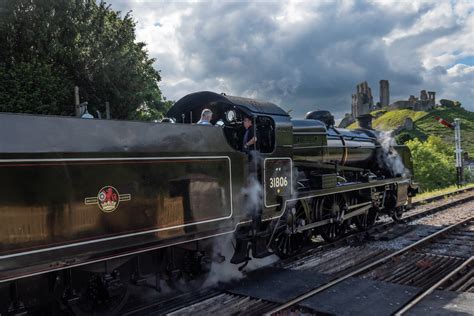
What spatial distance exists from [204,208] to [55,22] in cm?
1490

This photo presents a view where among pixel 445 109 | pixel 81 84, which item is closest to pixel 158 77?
A: pixel 81 84

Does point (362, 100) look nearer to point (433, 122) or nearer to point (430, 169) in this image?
point (433, 122)

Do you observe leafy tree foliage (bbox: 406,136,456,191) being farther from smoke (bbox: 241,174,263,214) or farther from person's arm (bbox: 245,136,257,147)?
person's arm (bbox: 245,136,257,147)

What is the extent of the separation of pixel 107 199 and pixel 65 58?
15189 millimetres

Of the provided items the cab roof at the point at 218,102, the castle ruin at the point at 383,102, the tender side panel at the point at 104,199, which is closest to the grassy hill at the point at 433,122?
the castle ruin at the point at 383,102

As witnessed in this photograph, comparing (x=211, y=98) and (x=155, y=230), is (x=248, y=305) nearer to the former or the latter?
(x=155, y=230)

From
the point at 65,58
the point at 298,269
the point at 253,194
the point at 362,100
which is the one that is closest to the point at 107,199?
the point at 253,194

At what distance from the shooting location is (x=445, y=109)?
11181cm

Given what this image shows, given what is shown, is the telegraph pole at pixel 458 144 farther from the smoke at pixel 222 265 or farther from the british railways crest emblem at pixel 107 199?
the british railways crest emblem at pixel 107 199

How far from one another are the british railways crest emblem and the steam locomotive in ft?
0.03

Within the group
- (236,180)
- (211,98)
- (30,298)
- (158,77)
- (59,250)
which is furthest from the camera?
(158,77)

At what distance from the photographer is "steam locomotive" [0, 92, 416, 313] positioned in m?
3.57

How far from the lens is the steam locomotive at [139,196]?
11.7ft

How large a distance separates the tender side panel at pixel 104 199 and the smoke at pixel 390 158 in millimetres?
7423
